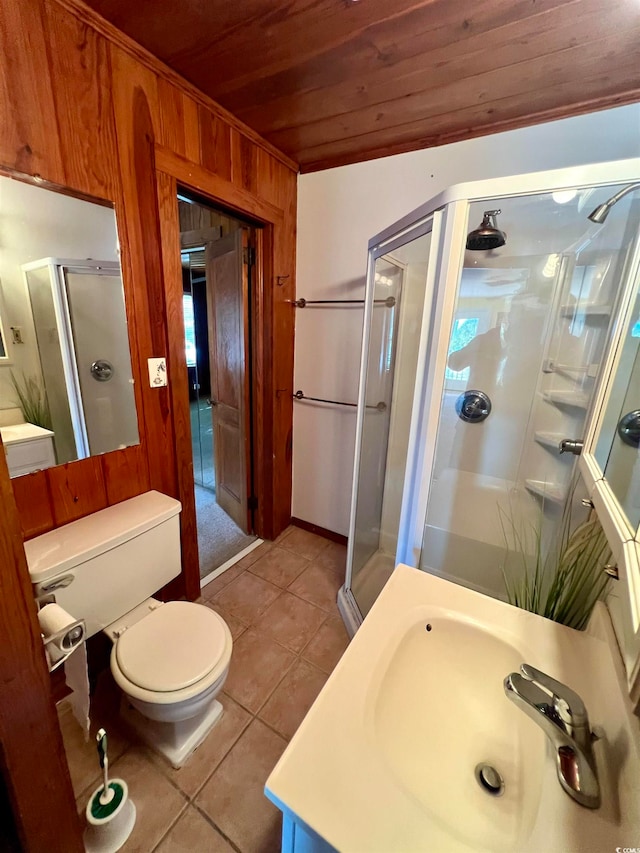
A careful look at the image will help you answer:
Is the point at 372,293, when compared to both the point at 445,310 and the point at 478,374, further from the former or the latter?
the point at 478,374

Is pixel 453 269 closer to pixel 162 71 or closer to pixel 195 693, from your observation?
pixel 162 71

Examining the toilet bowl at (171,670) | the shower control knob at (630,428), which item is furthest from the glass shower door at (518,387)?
the toilet bowl at (171,670)

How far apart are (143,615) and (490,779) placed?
3.93ft

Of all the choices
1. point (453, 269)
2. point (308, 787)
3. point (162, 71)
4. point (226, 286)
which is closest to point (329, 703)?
point (308, 787)

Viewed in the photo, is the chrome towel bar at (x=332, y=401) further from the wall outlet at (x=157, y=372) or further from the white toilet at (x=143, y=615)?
the white toilet at (x=143, y=615)

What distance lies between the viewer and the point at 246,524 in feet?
7.89

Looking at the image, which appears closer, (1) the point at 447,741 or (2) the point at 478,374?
(1) the point at 447,741

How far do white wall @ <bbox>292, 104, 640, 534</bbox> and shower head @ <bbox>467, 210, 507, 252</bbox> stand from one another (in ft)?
1.57

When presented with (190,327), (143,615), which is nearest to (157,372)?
(143,615)

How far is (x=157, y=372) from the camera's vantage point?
4.74ft

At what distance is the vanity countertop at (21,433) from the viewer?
1.07 metres

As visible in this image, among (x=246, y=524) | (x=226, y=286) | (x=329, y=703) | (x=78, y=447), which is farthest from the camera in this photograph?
(x=246, y=524)

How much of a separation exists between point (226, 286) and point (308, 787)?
2.26 meters

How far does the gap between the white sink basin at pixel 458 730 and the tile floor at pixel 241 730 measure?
0.74 metres
